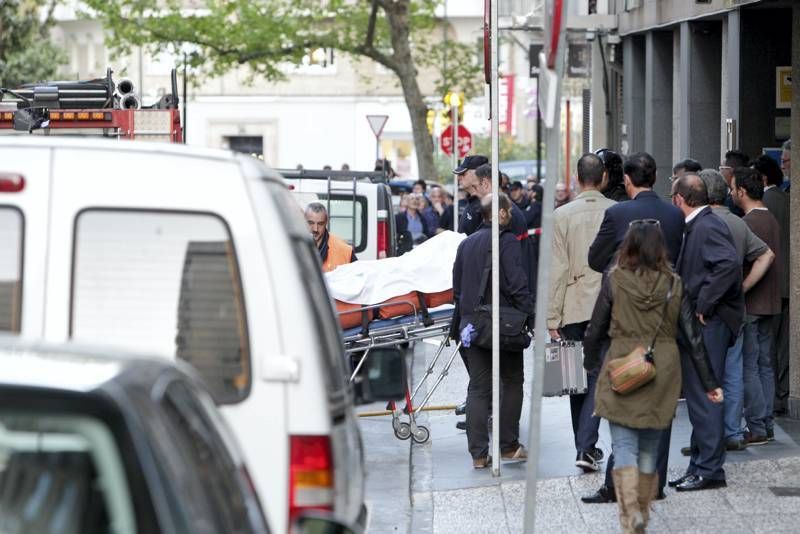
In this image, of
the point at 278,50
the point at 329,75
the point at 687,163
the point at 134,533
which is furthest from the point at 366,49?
the point at 134,533

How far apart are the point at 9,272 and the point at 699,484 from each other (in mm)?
5903

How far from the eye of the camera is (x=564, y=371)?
1023 centimetres

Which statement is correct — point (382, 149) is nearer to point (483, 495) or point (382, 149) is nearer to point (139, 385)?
point (483, 495)

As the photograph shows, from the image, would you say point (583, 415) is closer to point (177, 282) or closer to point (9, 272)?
point (177, 282)

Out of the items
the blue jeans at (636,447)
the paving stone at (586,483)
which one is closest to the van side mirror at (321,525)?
the blue jeans at (636,447)

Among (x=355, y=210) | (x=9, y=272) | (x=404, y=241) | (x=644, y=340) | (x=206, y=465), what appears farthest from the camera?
(x=404, y=241)

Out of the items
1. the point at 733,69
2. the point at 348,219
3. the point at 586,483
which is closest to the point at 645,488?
the point at 586,483

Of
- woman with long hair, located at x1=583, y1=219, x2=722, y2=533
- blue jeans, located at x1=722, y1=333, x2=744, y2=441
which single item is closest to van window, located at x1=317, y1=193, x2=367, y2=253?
blue jeans, located at x1=722, y1=333, x2=744, y2=441

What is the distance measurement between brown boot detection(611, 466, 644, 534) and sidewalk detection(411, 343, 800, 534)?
0.79m

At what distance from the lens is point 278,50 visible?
127 feet

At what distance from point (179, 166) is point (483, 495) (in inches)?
218

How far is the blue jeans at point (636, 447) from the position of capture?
8133 millimetres

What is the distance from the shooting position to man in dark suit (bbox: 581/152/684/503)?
31.4 ft

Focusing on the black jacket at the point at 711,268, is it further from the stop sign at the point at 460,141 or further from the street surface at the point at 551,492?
the stop sign at the point at 460,141
